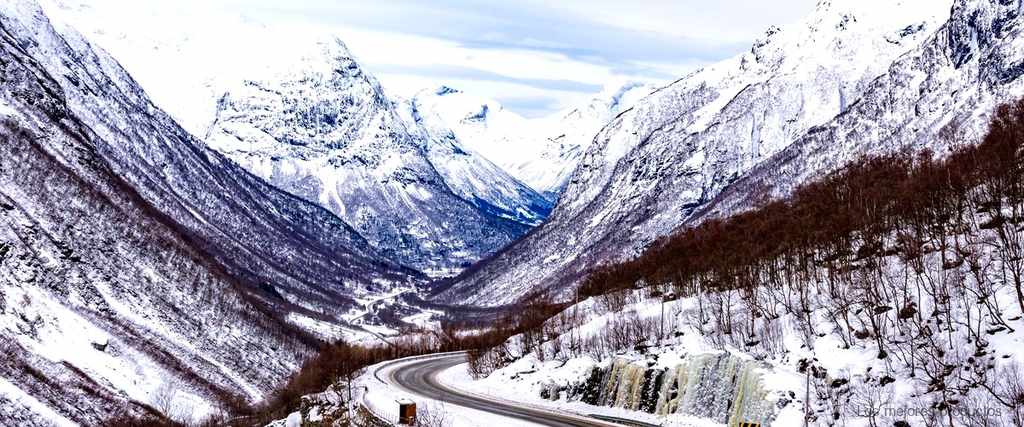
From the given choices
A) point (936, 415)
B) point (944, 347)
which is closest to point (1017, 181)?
point (944, 347)

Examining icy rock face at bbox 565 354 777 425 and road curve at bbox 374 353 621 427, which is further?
road curve at bbox 374 353 621 427

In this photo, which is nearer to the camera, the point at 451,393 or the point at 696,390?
the point at 696,390

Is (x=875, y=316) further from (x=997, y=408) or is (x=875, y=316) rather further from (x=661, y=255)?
(x=661, y=255)

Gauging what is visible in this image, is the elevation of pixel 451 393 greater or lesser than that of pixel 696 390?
greater

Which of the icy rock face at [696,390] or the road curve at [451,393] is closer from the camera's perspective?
the icy rock face at [696,390]
